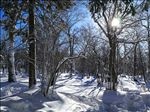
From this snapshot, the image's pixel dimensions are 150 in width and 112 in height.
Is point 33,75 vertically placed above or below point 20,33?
below

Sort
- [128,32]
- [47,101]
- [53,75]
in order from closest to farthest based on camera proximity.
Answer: [47,101]
[53,75]
[128,32]

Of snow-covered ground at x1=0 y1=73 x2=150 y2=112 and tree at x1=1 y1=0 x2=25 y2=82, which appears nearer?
snow-covered ground at x1=0 y1=73 x2=150 y2=112

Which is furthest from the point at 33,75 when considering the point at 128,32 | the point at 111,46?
the point at 128,32

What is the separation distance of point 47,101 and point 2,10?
4.23 meters

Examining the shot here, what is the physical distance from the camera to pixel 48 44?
1369 cm

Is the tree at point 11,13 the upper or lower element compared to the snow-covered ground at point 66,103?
upper

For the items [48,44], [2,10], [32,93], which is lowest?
[32,93]

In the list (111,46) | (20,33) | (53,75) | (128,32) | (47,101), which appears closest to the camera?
(47,101)

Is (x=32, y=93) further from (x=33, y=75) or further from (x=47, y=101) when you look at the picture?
(x=33, y=75)

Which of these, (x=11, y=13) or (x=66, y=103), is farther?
(x=11, y=13)

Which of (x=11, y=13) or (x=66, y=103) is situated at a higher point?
(x=11, y=13)

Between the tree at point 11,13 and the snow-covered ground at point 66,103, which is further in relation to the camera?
the tree at point 11,13

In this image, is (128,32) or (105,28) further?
(128,32)

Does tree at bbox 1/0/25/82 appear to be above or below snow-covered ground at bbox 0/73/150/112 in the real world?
above
